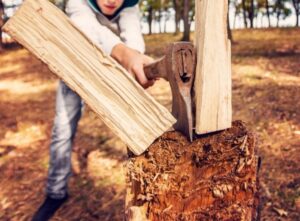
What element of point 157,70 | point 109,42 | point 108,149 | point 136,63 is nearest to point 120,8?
point 109,42

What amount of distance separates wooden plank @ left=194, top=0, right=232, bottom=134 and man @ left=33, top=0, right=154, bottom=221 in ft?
1.20

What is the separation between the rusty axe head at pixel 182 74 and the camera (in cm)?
133

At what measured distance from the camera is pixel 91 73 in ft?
4.66

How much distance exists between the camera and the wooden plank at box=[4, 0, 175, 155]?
1.38 m

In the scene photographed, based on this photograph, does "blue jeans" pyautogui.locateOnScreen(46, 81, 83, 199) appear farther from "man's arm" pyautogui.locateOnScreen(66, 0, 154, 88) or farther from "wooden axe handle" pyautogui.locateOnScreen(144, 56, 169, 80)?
"wooden axe handle" pyautogui.locateOnScreen(144, 56, 169, 80)

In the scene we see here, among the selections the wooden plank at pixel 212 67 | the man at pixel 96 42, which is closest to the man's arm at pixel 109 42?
the man at pixel 96 42

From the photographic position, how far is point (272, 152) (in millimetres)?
3701

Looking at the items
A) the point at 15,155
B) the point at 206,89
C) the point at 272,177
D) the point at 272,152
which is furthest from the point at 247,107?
the point at 206,89

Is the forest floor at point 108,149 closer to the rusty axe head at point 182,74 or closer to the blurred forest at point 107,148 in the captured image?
the blurred forest at point 107,148

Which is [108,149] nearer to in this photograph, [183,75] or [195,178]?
[195,178]

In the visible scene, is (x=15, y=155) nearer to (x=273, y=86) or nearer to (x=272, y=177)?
(x=272, y=177)

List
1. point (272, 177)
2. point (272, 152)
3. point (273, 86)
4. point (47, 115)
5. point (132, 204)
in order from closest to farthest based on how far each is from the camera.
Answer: point (132, 204) → point (272, 177) → point (272, 152) → point (273, 86) → point (47, 115)

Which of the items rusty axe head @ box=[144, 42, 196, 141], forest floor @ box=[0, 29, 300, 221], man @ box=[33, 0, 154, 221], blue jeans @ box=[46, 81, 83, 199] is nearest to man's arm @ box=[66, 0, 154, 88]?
man @ box=[33, 0, 154, 221]

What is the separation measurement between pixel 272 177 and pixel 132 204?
220cm
